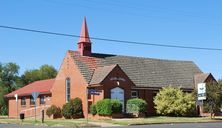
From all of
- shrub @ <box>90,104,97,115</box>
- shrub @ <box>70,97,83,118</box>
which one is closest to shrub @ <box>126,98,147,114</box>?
shrub @ <box>90,104,97,115</box>

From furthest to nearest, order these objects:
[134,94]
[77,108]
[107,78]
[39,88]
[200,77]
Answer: [39,88], [200,77], [134,94], [77,108], [107,78]

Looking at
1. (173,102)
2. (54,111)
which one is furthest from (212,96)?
(54,111)

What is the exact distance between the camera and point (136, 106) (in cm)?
4903

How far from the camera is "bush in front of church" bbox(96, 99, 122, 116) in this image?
4647 cm

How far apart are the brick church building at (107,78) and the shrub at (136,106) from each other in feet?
3.94

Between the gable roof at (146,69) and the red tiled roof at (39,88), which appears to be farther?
the red tiled roof at (39,88)

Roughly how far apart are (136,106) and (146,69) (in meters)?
9.44

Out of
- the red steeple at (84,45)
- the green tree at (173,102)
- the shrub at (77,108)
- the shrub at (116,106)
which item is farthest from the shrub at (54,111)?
the green tree at (173,102)

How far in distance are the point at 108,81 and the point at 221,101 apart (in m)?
12.6

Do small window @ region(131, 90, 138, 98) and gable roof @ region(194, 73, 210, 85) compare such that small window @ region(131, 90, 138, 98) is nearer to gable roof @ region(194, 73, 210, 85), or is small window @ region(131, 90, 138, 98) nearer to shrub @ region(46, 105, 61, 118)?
shrub @ region(46, 105, 61, 118)

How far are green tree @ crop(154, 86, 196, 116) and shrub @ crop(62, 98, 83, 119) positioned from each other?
853 cm

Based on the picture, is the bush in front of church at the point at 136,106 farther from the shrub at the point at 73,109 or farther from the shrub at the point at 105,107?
the shrub at the point at 73,109

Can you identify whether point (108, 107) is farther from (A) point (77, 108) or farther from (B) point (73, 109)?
(B) point (73, 109)

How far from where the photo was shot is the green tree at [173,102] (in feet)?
169
